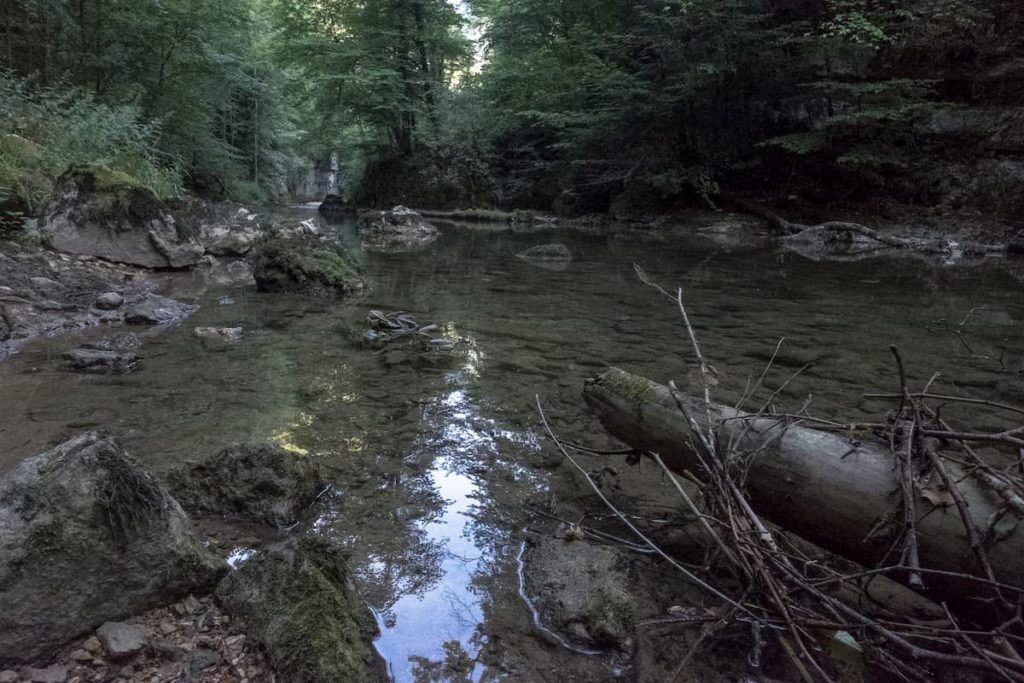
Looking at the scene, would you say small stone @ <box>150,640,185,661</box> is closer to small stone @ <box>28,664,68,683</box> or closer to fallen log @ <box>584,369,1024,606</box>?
small stone @ <box>28,664,68,683</box>

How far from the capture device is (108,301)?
618cm

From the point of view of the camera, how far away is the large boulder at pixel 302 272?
7.98m

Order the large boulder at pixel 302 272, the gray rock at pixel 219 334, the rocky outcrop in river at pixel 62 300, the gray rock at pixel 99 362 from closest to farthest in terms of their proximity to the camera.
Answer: the gray rock at pixel 99 362 → the rocky outcrop in river at pixel 62 300 → the gray rock at pixel 219 334 → the large boulder at pixel 302 272

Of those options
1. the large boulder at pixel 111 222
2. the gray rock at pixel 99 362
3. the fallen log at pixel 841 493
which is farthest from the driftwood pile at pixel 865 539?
the large boulder at pixel 111 222

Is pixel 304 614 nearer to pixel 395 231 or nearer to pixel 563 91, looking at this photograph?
pixel 395 231

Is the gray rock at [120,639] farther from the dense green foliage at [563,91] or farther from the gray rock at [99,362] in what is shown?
the dense green foliage at [563,91]

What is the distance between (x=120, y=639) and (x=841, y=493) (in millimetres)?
2348

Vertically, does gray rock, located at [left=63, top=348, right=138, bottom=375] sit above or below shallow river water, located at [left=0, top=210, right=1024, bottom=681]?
above

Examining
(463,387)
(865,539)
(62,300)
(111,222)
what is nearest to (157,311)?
(62,300)

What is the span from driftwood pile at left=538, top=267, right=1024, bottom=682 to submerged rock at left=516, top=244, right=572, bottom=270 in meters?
8.86

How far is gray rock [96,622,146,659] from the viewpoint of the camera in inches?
68.8

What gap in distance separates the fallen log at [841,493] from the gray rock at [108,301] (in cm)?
573

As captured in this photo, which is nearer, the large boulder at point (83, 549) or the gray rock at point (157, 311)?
the large boulder at point (83, 549)

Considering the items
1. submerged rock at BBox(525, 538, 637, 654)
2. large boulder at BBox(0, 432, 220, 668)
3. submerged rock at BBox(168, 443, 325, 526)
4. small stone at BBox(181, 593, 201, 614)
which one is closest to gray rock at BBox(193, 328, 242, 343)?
submerged rock at BBox(168, 443, 325, 526)
